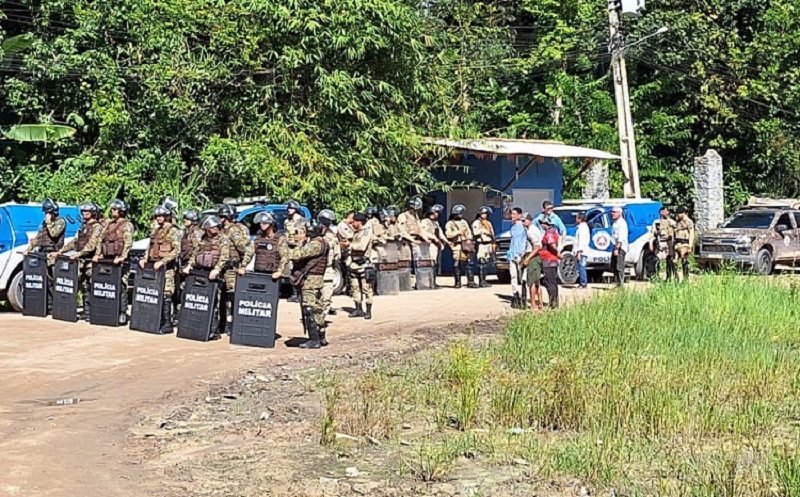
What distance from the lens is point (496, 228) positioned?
27062mm

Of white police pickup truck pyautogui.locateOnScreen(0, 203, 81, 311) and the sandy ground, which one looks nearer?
the sandy ground

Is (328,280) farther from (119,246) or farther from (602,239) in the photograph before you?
(602,239)

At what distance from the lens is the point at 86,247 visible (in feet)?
52.7

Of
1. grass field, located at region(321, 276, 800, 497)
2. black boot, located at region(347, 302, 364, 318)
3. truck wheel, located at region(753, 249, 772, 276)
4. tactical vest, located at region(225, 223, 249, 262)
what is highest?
tactical vest, located at region(225, 223, 249, 262)

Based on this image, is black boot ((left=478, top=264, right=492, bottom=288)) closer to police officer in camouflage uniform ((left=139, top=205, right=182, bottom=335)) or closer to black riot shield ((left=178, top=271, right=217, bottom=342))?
police officer in camouflage uniform ((left=139, top=205, right=182, bottom=335))

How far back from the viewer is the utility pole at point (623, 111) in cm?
2841

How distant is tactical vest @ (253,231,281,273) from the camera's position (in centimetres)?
1355

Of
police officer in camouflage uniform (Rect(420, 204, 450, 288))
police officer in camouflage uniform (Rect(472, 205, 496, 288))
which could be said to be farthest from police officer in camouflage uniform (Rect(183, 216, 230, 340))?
police officer in camouflage uniform (Rect(472, 205, 496, 288))

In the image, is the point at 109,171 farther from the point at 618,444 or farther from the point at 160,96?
the point at 618,444

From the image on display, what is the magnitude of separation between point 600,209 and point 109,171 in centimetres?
1185

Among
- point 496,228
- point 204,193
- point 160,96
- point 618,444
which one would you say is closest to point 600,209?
point 496,228

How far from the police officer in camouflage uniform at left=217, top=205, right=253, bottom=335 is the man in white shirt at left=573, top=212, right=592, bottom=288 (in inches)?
348

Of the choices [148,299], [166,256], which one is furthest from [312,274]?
[148,299]

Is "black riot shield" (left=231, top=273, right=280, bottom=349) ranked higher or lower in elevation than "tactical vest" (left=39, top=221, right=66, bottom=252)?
lower
